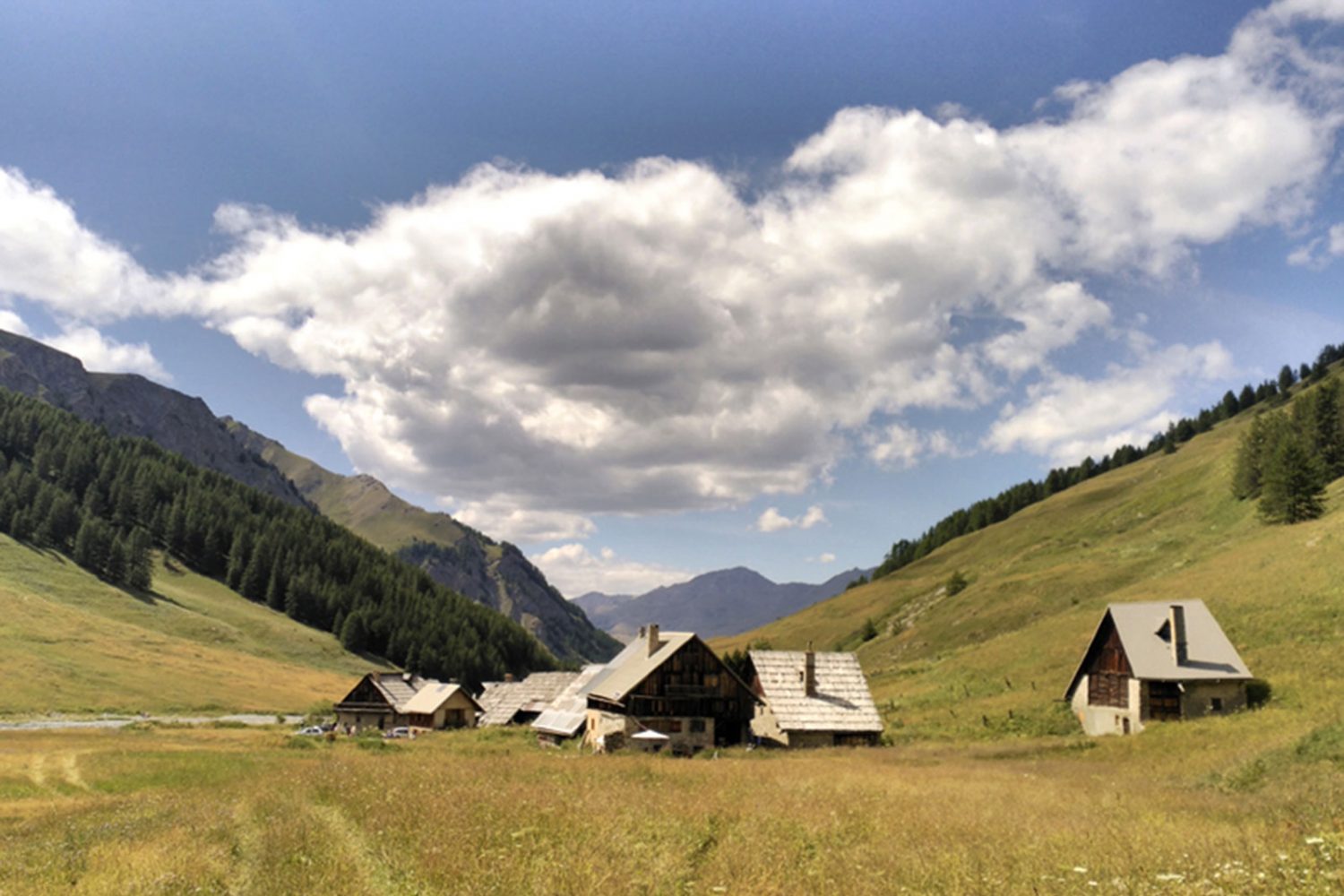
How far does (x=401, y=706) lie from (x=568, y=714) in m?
39.4

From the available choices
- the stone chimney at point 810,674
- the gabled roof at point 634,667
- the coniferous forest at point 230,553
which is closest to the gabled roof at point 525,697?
the gabled roof at point 634,667

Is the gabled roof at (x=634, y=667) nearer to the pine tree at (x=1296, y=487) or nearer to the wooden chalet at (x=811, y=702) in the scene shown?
the wooden chalet at (x=811, y=702)

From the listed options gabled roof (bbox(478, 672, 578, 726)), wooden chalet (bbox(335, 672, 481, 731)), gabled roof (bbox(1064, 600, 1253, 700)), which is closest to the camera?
gabled roof (bbox(1064, 600, 1253, 700))

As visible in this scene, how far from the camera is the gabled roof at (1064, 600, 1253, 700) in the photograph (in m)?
47.1

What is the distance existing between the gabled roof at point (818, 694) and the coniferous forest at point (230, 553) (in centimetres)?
12052

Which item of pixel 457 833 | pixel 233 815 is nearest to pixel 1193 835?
pixel 457 833

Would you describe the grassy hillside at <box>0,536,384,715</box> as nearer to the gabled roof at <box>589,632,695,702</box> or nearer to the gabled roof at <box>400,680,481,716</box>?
the gabled roof at <box>400,680,481,716</box>

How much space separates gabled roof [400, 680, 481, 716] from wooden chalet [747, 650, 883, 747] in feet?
149

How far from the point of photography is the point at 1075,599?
290 feet

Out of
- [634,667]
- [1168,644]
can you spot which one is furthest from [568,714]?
[1168,644]

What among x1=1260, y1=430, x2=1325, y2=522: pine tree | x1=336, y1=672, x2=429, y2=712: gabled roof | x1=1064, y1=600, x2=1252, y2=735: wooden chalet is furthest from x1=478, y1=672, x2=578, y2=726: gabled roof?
x1=1260, y1=430, x2=1325, y2=522: pine tree

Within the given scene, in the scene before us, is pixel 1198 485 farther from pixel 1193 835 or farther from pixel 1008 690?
pixel 1193 835

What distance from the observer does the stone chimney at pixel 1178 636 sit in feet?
159

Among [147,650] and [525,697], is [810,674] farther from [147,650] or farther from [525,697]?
[147,650]
